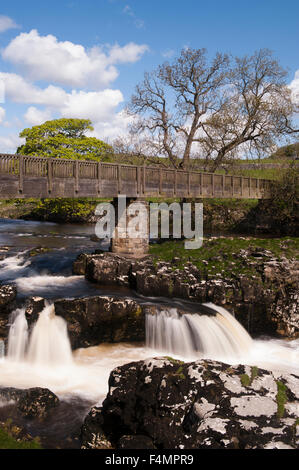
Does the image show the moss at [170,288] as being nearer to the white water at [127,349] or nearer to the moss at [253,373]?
the white water at [127,349]

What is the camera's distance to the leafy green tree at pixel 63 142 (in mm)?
36375

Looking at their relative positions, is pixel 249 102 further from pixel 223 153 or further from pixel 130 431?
pixel 130 431

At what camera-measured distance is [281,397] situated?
5.74 meters

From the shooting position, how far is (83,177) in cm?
1769

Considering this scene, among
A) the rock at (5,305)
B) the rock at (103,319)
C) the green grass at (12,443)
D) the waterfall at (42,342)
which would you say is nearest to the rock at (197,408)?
the green grass at (12,443)

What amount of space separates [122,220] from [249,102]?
75.0ft

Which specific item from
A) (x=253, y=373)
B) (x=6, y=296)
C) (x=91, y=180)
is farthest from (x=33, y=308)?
(x=91, y=180)

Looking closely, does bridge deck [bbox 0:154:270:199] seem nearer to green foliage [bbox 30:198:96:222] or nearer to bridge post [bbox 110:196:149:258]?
bridge post [bbox 110:196:149:258]

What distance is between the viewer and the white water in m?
9.82

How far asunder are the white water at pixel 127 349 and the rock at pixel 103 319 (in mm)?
263

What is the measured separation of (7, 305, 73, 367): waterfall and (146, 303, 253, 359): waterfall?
2.64m

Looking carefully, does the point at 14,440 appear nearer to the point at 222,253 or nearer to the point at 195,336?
the point at 195,336

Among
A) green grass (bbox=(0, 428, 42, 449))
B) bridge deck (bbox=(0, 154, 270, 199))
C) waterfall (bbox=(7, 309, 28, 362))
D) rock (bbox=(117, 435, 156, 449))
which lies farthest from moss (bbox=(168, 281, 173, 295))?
rock (bbox=(117, 435, 156, 449))
